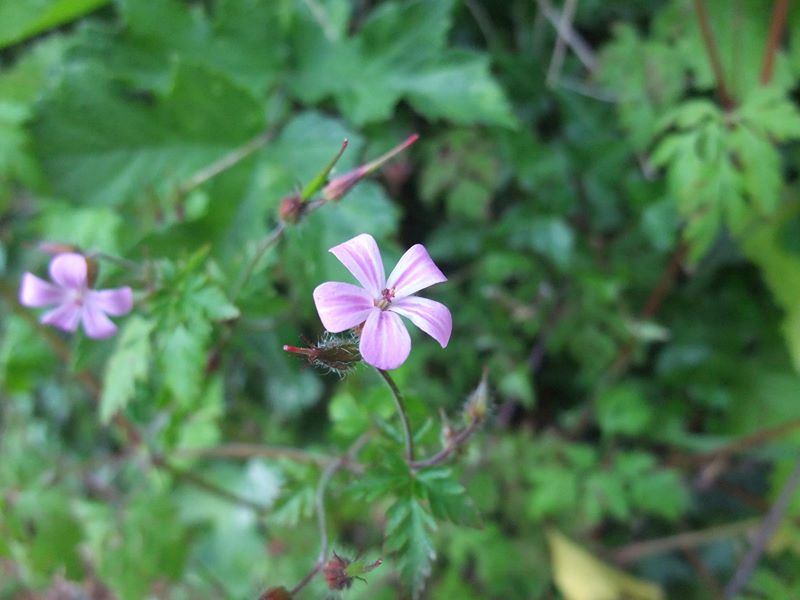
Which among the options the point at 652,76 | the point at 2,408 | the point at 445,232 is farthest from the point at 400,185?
the point at 2,408

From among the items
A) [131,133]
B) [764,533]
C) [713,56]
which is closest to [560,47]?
[713,56]

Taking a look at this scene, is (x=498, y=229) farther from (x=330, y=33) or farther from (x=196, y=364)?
(x=196, y=364)

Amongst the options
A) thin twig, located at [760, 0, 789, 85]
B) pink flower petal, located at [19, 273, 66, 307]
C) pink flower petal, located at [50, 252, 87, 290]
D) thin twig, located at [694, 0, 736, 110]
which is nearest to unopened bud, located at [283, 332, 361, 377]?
pink flower petal, located at [50, 252, 87, 290]

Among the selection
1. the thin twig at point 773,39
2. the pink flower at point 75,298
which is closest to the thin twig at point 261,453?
the pink flower at point 75,298

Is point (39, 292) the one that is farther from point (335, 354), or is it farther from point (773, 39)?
point (773, 39)

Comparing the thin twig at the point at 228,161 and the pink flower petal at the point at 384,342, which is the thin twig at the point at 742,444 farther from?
the thin twig at the point at 228,161

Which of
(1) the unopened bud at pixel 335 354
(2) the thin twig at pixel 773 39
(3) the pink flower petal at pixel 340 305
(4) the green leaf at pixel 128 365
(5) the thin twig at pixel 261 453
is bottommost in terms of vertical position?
(5) the thin twig at pixel 261 453
